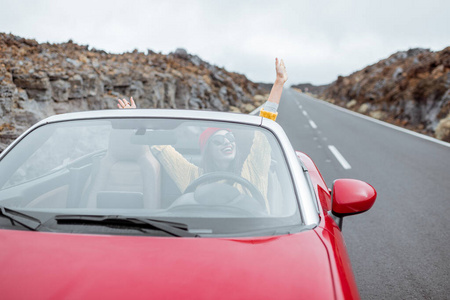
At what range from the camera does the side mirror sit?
2.13m

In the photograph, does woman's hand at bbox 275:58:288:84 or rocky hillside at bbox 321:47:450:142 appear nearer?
woman's hand at bbox 275:58:288:84

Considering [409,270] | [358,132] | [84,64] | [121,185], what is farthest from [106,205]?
[358,132]

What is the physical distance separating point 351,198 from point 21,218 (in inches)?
67.2

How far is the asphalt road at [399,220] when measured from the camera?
312 cm

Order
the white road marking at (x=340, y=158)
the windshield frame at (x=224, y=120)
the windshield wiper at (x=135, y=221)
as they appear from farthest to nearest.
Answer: the white road marking at (x=340, y=158) → the windshield frame at (x=224, y=120) → the windshield wiper at (x=135, y=221)

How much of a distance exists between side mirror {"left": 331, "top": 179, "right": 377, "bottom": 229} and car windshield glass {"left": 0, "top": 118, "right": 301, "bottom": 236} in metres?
0.38

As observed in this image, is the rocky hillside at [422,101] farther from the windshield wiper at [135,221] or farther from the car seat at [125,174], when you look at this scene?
the windshield wiper at [135,221]

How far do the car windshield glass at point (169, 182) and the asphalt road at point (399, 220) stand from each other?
1.48 m

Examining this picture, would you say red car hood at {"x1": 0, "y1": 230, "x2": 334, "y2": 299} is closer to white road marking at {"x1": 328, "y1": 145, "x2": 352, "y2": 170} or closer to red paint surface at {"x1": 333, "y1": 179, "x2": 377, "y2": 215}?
red paint surface at {"x1": 333, "y1": 179, "x2": 377, "y2": 215}

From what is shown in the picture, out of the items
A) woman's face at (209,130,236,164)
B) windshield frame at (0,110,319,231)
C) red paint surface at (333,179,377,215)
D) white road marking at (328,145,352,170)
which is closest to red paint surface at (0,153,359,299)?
windshield frame at (0,110,319,231)

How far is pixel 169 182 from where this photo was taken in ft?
A: 7.82

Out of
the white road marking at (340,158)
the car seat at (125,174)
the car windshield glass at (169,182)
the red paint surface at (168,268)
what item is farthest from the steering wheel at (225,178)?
the white road marking at (340,158)

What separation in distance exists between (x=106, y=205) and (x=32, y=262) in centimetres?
55

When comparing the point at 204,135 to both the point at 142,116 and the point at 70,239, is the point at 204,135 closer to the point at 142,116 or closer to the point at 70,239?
the point at 142,116
